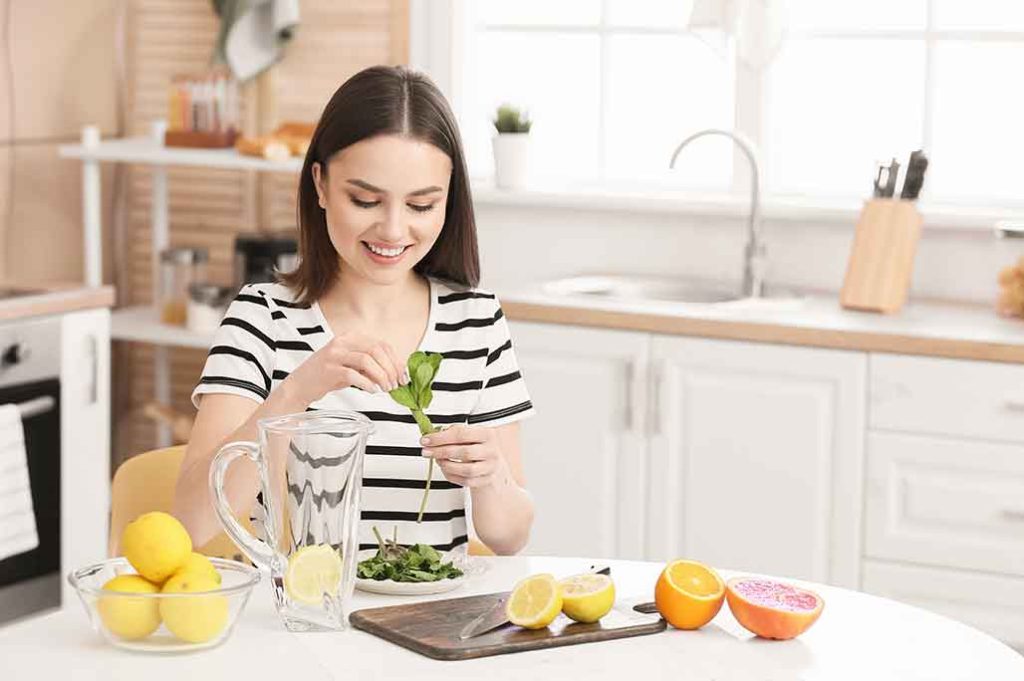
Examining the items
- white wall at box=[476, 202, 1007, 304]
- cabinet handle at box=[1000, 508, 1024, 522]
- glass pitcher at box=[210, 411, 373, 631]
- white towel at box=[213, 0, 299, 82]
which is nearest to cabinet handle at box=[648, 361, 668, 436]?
white wall at box=[476, 202, 1007, 304]

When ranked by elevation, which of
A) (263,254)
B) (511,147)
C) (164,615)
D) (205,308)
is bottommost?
(164,615)

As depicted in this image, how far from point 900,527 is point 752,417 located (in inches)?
13.0

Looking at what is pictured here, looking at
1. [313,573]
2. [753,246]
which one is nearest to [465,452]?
[313,573]

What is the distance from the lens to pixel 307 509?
57.1 inches

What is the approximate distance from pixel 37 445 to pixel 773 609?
2.17 m

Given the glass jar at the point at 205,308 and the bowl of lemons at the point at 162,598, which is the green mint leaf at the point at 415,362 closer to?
the bowl of lemons at the point at 162,598

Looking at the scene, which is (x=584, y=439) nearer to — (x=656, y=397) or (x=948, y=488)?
(x=656, y=397)

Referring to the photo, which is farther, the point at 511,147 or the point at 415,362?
the point at 511,147

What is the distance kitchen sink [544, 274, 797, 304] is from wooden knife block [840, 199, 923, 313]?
38cm

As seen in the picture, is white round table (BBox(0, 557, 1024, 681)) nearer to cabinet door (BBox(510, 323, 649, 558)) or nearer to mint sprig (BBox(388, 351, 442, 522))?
mint sprig (BBox(388, 351, 442, 522))

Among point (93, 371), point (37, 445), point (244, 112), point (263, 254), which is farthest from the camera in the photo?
point (244, 112)

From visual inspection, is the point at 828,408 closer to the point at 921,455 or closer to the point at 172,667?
the point at 921,455

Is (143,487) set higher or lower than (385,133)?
lower

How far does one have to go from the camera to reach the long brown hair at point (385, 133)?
1938mm
